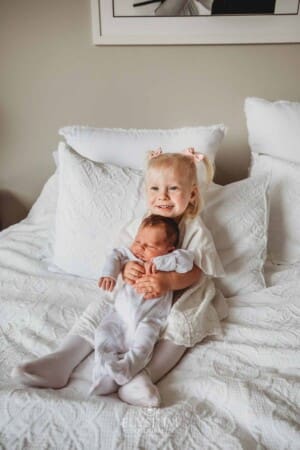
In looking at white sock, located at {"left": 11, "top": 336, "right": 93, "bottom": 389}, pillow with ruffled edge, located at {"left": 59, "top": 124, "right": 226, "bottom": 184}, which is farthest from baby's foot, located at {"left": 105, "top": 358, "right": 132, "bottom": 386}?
pillow with ruffled edge, located at {"left": 59, "top": 124, "right": 226, "bottom": 184}

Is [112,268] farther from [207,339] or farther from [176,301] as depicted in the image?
[207,339]

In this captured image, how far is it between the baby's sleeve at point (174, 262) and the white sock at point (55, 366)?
0.91ft

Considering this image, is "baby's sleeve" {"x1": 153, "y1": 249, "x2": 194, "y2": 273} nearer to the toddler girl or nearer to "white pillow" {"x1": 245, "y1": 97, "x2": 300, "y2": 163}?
the toddler girl

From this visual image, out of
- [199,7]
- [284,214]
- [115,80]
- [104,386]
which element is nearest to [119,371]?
[104,386]

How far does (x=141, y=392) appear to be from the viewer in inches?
30.9

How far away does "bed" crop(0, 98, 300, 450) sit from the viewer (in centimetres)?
70

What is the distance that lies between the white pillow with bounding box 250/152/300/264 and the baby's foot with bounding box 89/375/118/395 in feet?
2.57

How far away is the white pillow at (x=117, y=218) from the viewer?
1207 mm

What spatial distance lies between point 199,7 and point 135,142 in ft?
2.08

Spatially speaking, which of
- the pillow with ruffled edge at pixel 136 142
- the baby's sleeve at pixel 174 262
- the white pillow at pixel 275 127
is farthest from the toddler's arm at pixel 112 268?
the white pillow at pixel 275 127

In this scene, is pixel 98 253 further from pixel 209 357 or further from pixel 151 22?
pixel 151 22

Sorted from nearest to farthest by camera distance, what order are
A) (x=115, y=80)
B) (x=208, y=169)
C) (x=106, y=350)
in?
(x=106, y=350), (x=208, y=169), (x=115, y=80)

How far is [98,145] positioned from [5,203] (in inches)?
30.9

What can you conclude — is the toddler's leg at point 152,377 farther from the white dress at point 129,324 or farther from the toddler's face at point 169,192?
the toddler's face at point 169,192
